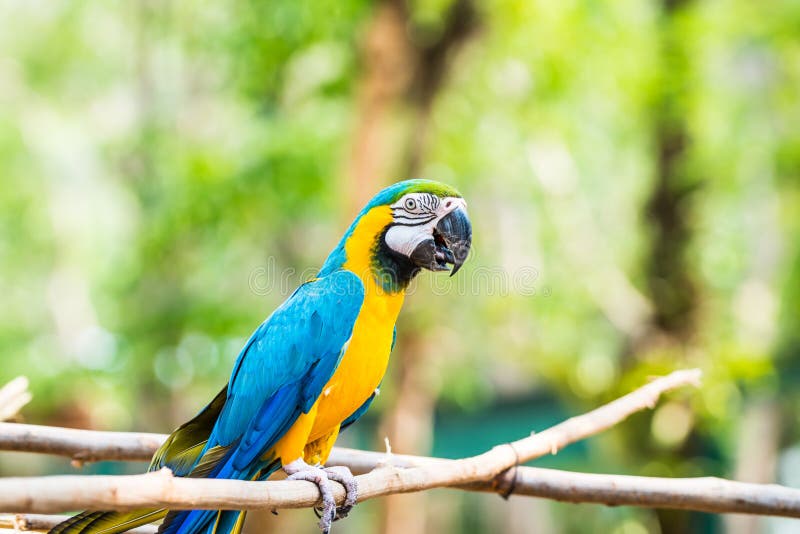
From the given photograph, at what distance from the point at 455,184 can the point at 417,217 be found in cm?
429

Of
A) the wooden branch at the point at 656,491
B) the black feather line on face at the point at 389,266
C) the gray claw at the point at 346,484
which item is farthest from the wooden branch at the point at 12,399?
the black feather line on face at the point at 389,266

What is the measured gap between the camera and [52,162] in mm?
8914

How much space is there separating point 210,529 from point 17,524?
0.46 meters

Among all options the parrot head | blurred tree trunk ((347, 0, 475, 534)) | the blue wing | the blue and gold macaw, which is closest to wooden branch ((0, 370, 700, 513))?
the blue and gold macaw

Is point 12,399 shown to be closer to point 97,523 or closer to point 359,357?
point 97,523

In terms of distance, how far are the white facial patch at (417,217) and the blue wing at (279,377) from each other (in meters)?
0.16

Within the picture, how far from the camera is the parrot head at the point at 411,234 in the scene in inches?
77.0

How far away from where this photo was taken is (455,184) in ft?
20.3

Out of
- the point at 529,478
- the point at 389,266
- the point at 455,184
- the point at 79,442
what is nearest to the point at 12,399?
the point at 79,442

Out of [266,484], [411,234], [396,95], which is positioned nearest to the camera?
[266,484]

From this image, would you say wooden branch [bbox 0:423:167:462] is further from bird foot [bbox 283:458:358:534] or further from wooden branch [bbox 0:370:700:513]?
bird foot [bbox 283:458:358:534]

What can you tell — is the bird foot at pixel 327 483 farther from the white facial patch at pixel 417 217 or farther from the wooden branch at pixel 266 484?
the white facial patch at pixel 417 217

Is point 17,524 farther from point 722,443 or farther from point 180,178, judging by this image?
point 722,443

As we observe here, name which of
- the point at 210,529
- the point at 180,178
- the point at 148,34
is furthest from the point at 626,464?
the point at 148,34
